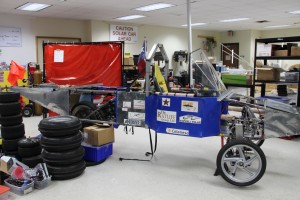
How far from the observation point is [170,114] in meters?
3.49

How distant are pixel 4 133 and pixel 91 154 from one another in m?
1.14

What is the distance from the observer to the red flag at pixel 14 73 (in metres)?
6.57

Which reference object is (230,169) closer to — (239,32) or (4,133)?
(4,133)

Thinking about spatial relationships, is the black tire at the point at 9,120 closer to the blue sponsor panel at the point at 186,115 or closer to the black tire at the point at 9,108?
the black tire at the point at 9,108

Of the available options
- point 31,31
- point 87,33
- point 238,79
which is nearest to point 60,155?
point 238,79

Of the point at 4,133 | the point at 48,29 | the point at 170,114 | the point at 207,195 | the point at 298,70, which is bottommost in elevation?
the point at 207,195

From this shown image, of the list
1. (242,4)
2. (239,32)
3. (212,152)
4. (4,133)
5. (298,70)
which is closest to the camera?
(4,133)

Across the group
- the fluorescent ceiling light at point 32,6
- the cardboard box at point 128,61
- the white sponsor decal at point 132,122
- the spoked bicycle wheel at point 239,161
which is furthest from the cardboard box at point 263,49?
the fluorescent ceiling light at point 32,6

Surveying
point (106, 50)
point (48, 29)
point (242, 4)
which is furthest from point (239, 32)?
point (106, 50)

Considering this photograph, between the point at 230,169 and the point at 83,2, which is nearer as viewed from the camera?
the point at 230,169

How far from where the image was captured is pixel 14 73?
A: 21.5 ft

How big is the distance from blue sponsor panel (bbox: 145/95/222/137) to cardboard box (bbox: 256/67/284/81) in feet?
9.23

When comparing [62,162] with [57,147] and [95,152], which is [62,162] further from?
[95,152]

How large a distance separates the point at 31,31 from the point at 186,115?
7257 mm
